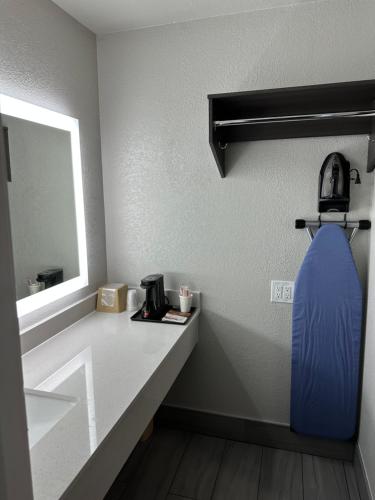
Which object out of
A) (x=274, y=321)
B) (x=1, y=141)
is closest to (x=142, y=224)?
(x=274, y=321)

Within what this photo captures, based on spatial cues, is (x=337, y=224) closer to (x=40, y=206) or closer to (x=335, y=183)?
(x=335, y=183)

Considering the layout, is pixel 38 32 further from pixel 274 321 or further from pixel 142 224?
pixel 274 321

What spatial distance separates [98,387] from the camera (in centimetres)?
132

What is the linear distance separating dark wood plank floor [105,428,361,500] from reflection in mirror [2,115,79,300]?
43.1 inches

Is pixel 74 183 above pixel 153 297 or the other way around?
above

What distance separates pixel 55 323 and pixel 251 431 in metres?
1.28

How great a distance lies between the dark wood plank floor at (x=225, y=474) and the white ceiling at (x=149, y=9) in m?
2.32

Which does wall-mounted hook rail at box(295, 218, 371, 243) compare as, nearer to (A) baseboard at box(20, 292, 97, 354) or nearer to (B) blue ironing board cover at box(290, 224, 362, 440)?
(B) blue ironing board cover at box(290, 224, 362, 440)

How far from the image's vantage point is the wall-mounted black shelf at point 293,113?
4.91 ft

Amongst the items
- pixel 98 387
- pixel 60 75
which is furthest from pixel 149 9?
pixel 98 387

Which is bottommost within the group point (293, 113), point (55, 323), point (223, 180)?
point (55, 323)

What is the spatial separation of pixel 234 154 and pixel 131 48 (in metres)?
0.82

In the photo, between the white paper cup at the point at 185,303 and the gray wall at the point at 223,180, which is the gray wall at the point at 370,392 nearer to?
the gray wall at the point at 223,180

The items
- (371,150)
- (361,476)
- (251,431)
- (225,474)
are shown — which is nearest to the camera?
(371,150)
